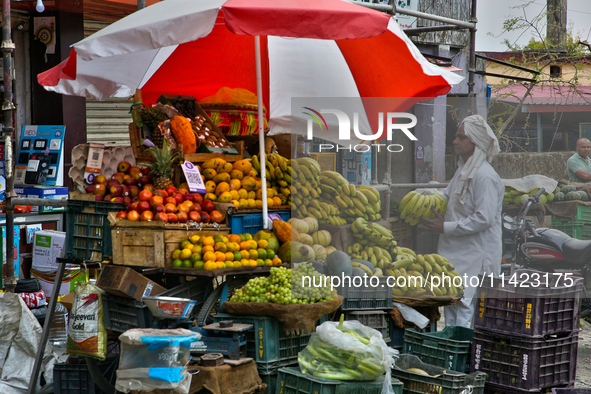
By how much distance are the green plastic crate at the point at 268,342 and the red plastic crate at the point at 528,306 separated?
1427 mm

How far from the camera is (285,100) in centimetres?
666

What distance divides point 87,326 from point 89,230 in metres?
0.91

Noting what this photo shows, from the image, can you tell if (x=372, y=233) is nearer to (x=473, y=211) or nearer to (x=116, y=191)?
(x=473, y=211)

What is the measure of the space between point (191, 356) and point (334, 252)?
4.36 feet

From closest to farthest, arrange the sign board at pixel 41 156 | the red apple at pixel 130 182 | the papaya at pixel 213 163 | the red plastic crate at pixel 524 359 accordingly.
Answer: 1. the red plastic crate at pixel 524 359
2. the red apple at pixel 130 182
3. the papaya at pixel 213 163
4. the sign board at pixel 41 156

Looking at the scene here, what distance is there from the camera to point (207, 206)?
529 cm

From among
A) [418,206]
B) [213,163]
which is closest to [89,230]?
[213,163]

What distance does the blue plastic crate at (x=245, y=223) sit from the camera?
5.37 metres

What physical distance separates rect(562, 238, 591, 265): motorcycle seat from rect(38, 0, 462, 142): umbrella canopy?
1688 mm

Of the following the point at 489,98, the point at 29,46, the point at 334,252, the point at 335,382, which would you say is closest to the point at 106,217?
the point at 334,252

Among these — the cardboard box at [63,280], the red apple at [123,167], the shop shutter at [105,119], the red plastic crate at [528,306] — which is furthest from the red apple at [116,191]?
the shop shutter at [105,119]

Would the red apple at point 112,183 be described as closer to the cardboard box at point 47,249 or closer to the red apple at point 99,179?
the red apple at point 99,179

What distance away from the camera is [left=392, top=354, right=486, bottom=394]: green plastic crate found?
4.23 meters

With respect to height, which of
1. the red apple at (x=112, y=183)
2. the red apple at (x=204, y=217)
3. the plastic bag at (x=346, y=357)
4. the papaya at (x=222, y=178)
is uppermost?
the papaya at (x=222, y=178)
